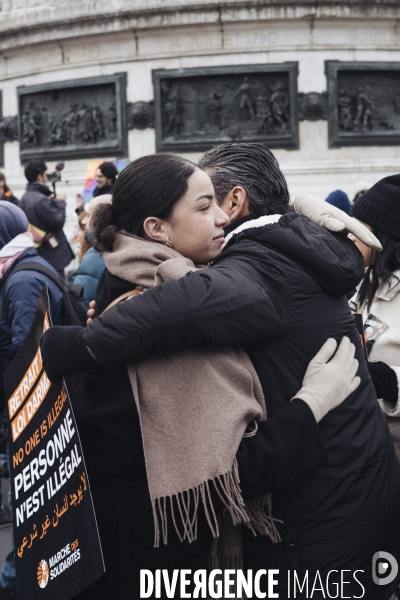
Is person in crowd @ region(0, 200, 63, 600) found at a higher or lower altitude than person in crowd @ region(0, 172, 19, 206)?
lower

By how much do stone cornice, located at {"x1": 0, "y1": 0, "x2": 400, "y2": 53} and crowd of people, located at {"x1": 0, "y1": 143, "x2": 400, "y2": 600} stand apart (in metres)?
11.1

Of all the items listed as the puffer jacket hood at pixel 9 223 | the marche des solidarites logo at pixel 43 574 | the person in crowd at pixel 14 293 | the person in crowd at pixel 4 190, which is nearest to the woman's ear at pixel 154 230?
the marche des solidarites logo at pixel 43 574

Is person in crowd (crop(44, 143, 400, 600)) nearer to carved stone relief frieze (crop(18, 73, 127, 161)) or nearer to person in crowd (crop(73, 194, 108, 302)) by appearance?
person in crowd (crop(73, 194, 108, 302))

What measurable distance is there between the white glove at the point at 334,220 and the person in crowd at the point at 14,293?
6.69 ft

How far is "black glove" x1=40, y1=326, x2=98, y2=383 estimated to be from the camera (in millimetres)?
2084

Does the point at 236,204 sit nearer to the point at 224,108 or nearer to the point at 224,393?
the point at 224,393

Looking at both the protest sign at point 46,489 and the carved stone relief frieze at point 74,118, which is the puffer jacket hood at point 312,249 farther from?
the carved stone relief frieze at point 74,118

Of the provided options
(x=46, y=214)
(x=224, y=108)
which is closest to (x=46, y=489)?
(x=46, y=214)

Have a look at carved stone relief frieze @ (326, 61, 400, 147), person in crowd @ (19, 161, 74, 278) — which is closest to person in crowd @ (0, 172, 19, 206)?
person in crowd @ (19, 161, 74, 278)

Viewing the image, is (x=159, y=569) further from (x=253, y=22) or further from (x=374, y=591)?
(x=253, y=22)

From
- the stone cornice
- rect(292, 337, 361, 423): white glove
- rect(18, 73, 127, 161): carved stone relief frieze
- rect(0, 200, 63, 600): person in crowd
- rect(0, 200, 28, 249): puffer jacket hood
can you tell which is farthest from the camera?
rect(18, 73, 127, 161): carved stone relief frieze

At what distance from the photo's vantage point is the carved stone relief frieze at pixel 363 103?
43.1 ft

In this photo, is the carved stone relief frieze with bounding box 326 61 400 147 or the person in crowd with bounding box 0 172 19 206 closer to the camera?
the person in crowd with bounding box 0 172 19 206

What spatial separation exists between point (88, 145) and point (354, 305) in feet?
35.0
